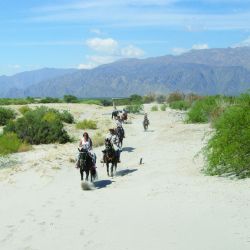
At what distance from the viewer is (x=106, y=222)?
46.7ft

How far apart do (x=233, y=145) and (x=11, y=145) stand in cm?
1651

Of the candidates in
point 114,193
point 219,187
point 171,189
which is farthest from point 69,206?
point 219,187

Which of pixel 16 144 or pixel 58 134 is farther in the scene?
pixel 58 134

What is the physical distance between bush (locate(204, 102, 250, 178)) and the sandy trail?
69 cm

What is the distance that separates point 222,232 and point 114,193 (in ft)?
21.9

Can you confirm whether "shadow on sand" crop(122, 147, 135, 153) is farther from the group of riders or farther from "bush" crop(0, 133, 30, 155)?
the group of riders

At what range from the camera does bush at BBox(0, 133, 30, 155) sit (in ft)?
99.6

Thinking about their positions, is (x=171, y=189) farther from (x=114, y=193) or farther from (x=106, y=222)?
(x=106, y=222)

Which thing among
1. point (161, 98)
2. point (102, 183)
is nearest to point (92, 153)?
point (102, 183)

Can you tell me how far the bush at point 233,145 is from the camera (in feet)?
57.9

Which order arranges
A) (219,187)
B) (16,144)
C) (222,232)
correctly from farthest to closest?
(16,144) < (219,187) < (222,232)

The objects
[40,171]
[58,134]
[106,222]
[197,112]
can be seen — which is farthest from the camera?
[197,112]

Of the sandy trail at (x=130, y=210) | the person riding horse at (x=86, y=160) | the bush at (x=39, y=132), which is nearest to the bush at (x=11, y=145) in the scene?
the bush at (x=39, y=132)

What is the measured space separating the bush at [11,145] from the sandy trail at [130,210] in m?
6.67
